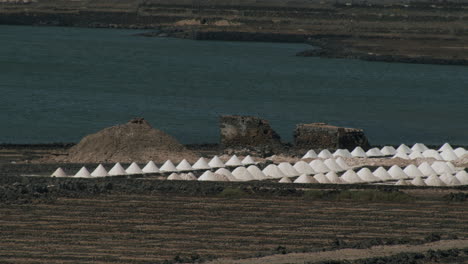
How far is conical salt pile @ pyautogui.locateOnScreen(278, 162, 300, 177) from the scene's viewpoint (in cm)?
4178

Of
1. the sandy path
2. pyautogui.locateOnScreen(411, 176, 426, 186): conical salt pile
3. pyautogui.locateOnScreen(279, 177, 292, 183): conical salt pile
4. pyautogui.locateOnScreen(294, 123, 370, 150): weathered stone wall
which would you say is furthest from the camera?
pyautogui.locateOnScreen(294, 123, 370, 150): weathered stone wall

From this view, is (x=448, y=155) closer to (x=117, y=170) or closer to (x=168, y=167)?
(x=168, y=167)

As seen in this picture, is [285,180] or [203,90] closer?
[285,180]

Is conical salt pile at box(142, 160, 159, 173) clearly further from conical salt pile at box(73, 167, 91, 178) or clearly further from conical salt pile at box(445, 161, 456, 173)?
conical salt pile at box(445, 161, 456, 173)

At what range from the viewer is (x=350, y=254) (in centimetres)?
2559

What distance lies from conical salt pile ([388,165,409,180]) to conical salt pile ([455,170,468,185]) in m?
2.02

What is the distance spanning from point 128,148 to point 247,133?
7736mm

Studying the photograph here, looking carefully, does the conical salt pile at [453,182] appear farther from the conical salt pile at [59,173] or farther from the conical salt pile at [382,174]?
the conical salt pile at [59,173]

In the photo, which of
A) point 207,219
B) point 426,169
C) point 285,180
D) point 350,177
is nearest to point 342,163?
point 426,169

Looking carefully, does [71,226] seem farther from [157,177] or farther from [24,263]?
[157,177]

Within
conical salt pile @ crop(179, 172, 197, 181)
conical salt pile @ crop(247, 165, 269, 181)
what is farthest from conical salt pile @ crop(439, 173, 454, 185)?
conical salt pile @ crop(179, 172, 197, 181)

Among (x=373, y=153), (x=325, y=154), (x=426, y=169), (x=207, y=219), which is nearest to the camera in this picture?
(x=207, y=219)

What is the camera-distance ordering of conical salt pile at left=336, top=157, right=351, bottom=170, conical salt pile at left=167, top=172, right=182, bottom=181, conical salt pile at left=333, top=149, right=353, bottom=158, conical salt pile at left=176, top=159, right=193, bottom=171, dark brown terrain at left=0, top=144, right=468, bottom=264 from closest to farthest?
1. dark brown terrain at left=0, top=144, right=468, bottom=264
2. conical salt pile at left=167, top=172, right=182, bottom=181
3. conical salt pile at left=176, top=159, right=193, bottom=171
4. conical salt pile at left=336, top=157, right=351, bottom=170
5. conical salt pile at left=333, top=149, right=353, bottom=158

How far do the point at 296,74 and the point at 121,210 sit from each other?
293 feet
